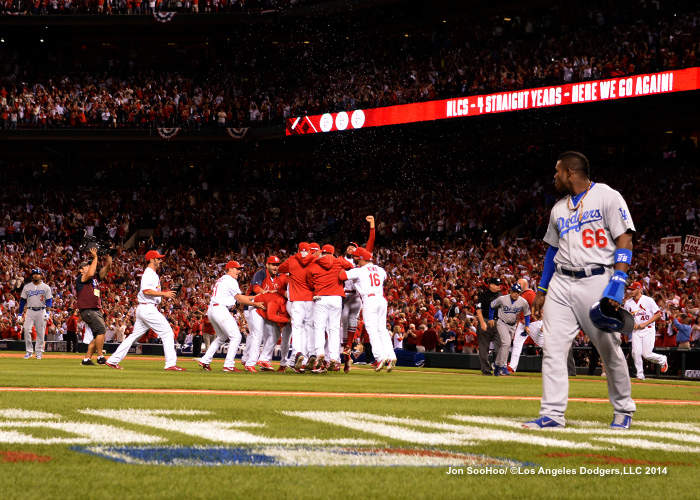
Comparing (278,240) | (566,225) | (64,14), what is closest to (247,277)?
(278,240)

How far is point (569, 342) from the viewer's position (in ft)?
22.8

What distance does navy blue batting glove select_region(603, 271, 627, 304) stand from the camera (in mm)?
6473

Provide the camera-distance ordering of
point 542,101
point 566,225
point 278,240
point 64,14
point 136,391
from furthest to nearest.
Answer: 1. point 64,14
2. point 278,240
3. point 542,101
4. point 136,391
5. point 566,225

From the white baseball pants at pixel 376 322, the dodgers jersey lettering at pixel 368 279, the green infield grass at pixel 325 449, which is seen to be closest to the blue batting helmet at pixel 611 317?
the green infield grass at pixel 325 449

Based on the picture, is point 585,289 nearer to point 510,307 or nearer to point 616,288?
point 616,288

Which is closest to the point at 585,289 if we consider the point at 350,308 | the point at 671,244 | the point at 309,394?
the point at 309,394

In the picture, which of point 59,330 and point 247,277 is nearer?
point 59,330

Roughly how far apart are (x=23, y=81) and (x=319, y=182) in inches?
631

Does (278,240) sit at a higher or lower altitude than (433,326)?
higher

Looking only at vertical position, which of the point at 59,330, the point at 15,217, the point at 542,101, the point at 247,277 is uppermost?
the point at 542,101

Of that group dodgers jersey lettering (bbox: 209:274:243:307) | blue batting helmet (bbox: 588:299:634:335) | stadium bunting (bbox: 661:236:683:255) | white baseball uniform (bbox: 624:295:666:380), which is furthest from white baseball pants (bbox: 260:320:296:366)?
stadium bunting (bbox: 661:236:683:255)

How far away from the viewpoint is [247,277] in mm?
36250

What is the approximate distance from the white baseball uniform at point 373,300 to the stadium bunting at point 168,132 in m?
27.6

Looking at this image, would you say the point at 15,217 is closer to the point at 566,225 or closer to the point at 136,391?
the point at 136,391
